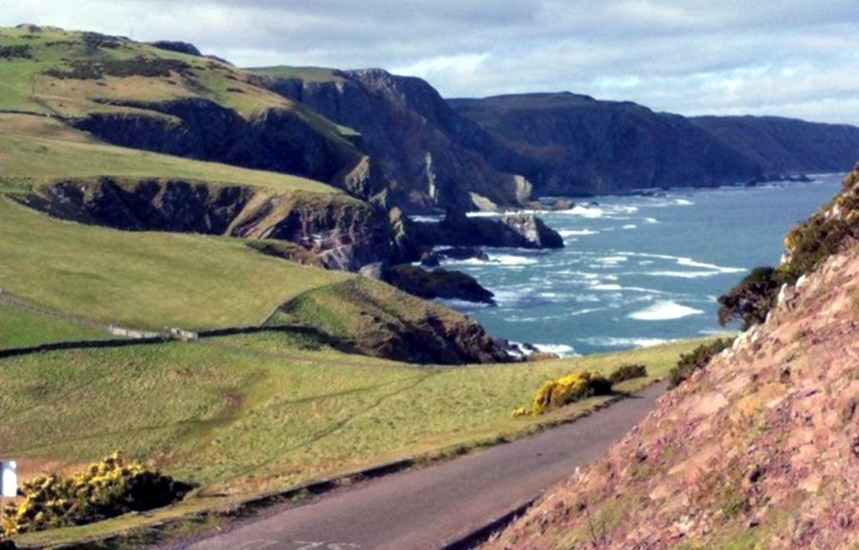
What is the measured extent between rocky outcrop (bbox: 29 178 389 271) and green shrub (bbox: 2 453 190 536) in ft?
236

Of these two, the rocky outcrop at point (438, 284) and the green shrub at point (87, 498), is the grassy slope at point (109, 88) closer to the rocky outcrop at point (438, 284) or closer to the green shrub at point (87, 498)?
the rocky outcrop at point (438, 284)

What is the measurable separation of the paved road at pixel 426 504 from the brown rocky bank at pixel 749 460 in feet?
12.5

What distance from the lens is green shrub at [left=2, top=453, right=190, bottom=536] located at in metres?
26.7

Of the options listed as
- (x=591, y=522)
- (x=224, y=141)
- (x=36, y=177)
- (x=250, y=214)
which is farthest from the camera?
(x=224, y=141)

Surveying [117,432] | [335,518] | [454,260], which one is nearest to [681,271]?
[454,260]

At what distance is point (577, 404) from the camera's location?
34.8 meters

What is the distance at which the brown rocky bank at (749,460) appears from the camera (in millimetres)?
12414

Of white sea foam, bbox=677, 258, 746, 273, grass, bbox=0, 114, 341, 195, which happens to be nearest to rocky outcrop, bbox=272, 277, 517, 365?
grass, bbox=0, 114, 341, 195

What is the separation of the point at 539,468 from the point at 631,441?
29.4 ft

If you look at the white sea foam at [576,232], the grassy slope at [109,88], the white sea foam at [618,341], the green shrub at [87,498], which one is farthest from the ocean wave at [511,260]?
the green shrub at [87,498]

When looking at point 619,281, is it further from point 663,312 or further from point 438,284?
point 663,312

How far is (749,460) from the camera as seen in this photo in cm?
1362

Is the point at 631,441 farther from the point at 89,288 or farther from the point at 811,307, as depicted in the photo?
the point at 89,288

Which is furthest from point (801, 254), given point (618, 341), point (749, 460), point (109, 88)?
point (109, 88)
